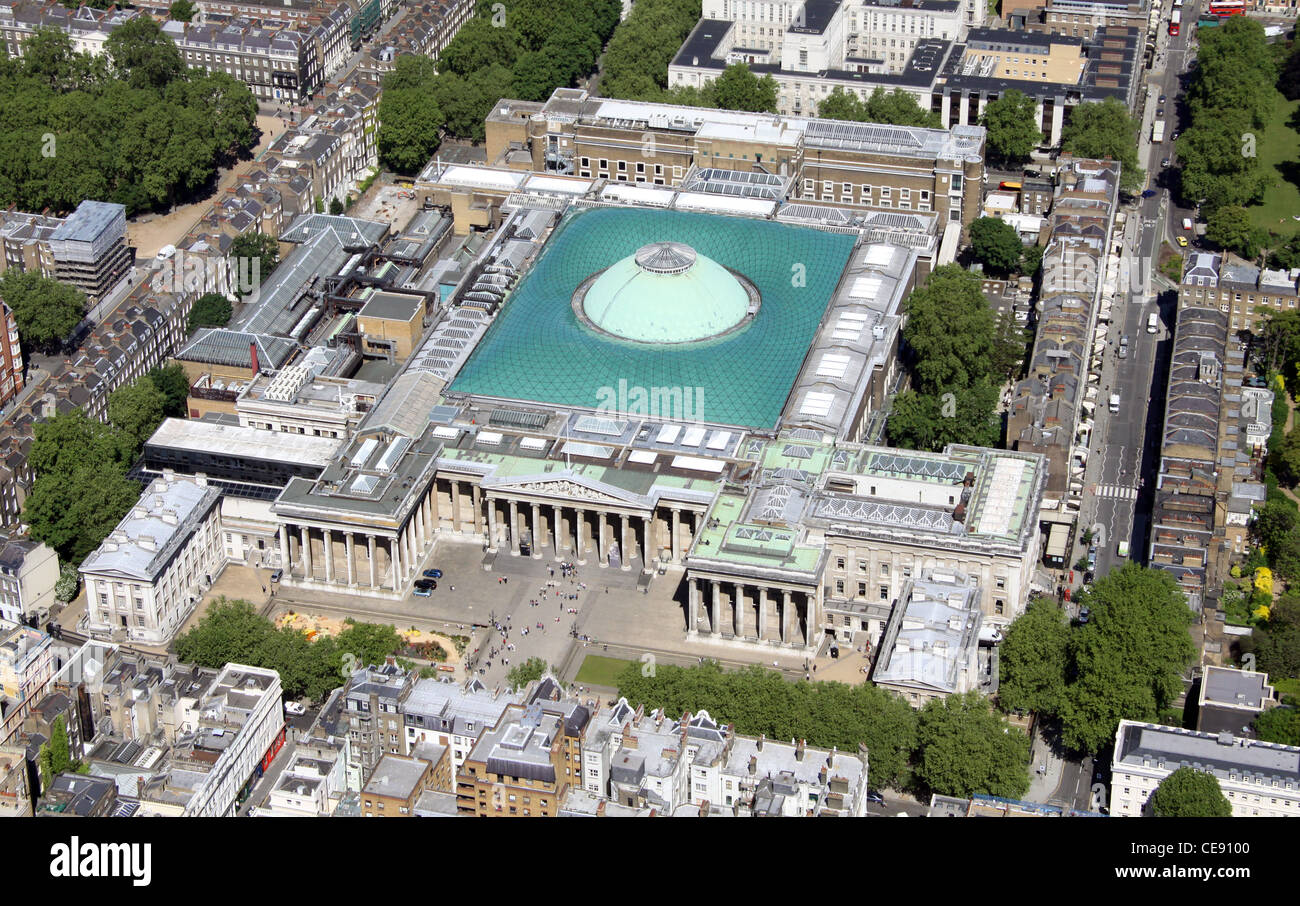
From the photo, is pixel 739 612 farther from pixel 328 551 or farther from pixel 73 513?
pixel 73 513

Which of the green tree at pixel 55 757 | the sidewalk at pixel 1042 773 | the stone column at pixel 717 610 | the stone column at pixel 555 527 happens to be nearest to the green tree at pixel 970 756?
the sidewalk at pixel 1042 773

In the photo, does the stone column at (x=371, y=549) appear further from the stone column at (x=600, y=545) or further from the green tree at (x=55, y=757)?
the green tree at (x=55, y=757)

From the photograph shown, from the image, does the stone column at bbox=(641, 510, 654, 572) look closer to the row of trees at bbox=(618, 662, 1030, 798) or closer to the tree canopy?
the tree canopy

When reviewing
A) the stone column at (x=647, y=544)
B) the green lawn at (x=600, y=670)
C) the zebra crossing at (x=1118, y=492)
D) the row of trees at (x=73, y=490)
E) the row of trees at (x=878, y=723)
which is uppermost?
the row of trees at (x=73, y=490)

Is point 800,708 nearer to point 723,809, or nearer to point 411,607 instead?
point 723,809
